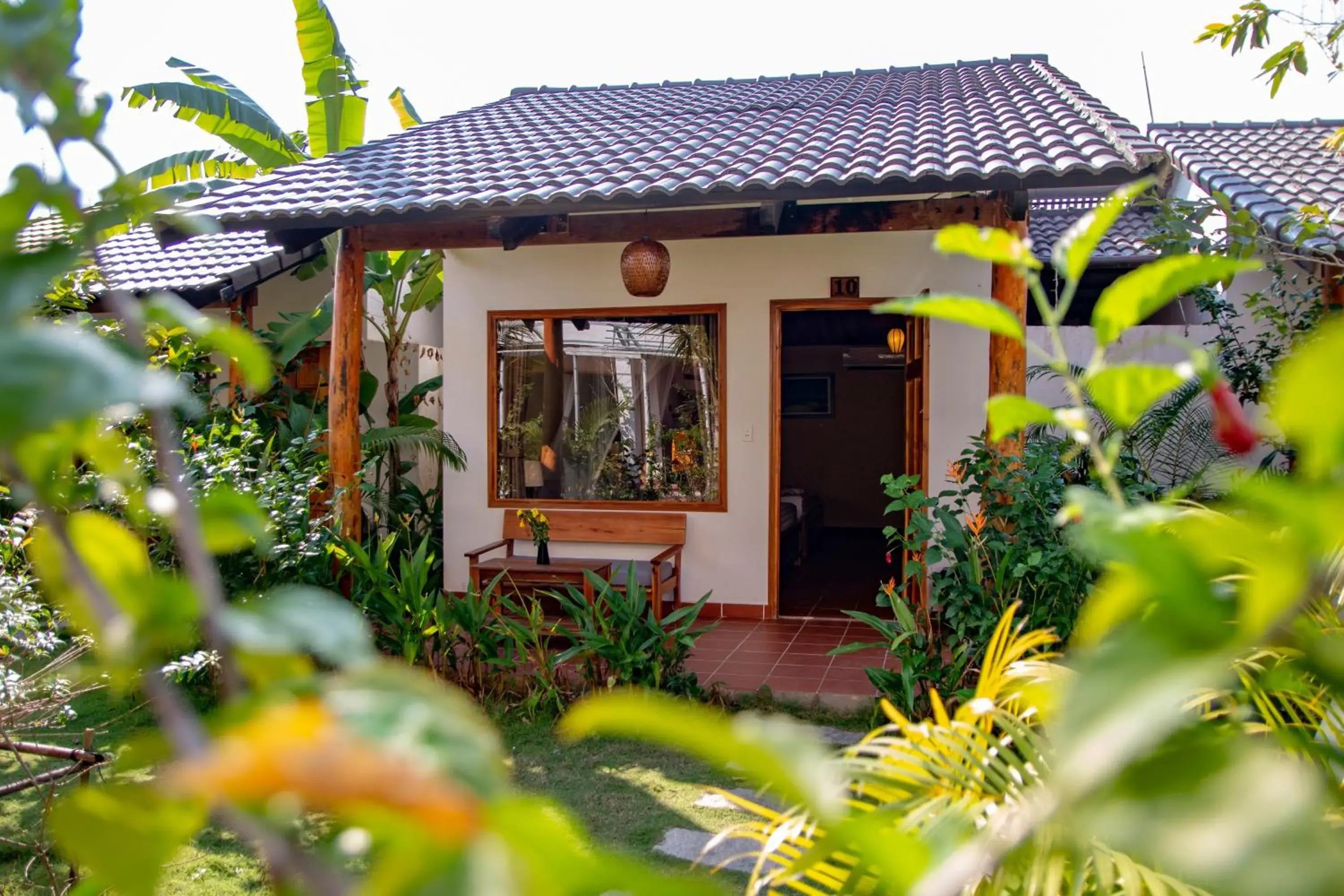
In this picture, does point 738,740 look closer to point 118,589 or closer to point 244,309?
point 118,589

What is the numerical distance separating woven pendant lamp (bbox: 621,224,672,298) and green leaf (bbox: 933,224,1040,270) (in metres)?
6.11

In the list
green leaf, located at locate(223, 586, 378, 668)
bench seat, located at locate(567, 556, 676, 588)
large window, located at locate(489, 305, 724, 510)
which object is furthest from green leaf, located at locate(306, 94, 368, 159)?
green leaf, located at locate(223, 586, 378, 668)

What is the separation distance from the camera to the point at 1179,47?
16.1ft

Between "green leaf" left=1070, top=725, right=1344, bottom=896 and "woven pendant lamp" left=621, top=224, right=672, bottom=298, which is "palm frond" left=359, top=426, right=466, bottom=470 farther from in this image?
"green leaf" left=1070, top=725, right=1344, bottom=896

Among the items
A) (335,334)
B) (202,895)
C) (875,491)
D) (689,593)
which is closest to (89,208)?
(202,895)

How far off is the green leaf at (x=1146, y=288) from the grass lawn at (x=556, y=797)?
3.25 m

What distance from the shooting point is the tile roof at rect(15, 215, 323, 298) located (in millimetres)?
9961

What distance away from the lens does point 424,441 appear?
822cm

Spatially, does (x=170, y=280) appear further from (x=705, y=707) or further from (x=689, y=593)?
(x=705, y=707)

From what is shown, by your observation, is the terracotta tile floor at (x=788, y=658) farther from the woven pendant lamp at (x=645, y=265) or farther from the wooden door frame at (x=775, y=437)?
the woven pendant lamp at (x=645, y=265)

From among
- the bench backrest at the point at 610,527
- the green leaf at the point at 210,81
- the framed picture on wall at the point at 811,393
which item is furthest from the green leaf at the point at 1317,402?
the framed picture on wall at the point at 811,393

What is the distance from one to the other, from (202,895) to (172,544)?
1.50 m

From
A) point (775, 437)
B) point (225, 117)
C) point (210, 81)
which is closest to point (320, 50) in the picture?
point (225, 117)

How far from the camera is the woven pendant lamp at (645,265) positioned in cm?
671
